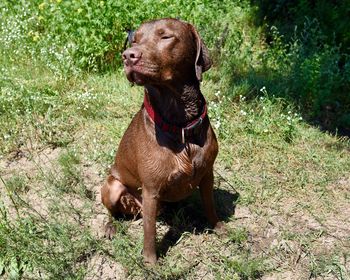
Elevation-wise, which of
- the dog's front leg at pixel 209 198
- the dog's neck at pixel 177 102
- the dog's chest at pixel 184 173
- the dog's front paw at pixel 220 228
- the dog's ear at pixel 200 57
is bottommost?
the dog's front paw at pixel 220 228

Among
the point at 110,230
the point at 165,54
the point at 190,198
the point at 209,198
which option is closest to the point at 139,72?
the point at 165,54

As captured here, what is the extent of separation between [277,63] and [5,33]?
358 centimetres

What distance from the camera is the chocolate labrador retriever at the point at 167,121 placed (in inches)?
116

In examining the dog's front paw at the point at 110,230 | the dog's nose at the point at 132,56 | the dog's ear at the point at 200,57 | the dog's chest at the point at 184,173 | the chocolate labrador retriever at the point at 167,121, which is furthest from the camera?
the dog's front paw at the point at 110,230

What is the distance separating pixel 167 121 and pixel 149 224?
Result: 721 mm

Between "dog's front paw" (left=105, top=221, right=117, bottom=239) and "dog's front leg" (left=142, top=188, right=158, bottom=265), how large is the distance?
44 cm

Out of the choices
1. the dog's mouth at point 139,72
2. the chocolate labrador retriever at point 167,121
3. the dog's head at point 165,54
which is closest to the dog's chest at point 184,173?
the chocolate labrador retriever at point 167,121

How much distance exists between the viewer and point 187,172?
3.30m

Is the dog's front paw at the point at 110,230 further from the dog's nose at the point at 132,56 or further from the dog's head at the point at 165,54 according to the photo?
the dog's nose at the point at 132,56

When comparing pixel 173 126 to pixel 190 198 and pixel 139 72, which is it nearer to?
pixel 139 72

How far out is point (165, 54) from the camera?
2945mm

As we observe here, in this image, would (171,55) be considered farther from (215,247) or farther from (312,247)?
(312,247)

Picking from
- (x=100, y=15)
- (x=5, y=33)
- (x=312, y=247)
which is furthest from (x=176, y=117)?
(x=5, y=33)

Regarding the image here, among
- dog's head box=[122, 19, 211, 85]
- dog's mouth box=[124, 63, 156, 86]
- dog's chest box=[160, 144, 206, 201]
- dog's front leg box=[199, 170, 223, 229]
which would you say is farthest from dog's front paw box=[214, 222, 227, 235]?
dog's mouth box=[124, 63, 156, 86]
